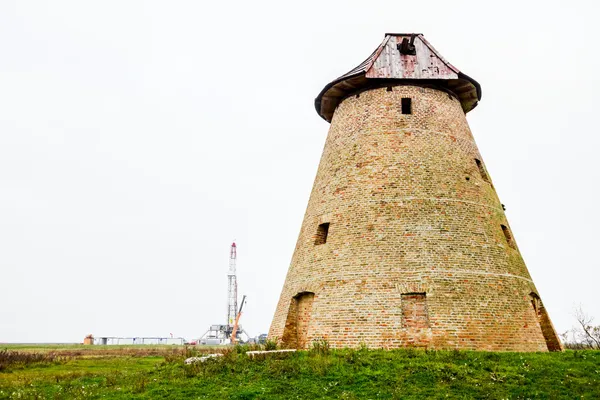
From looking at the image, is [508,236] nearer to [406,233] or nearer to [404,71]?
[406,233]

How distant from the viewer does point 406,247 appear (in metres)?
12.7

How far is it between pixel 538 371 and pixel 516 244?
6040 millimetres

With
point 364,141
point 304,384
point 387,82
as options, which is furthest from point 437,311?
point 387,82

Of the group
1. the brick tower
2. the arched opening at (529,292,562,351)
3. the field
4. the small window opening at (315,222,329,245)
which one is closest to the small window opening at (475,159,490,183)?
the brick tower

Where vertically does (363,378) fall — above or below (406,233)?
below

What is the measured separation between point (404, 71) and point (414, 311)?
7871mm

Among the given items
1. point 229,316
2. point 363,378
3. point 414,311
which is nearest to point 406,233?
point 414,311

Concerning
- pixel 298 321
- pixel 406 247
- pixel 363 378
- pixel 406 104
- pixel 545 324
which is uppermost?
pixel 406 104

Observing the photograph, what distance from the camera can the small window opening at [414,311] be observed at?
11.7 m

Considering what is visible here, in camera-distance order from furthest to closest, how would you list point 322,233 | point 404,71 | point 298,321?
1. point 404,71
2. point 322,233
3. point 298,321

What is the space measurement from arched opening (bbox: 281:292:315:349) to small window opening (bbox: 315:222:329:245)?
1.64m

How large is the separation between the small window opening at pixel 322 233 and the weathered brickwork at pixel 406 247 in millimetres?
68

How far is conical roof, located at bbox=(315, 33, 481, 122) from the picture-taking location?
15.5 metres

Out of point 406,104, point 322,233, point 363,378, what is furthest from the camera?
point 406,104
